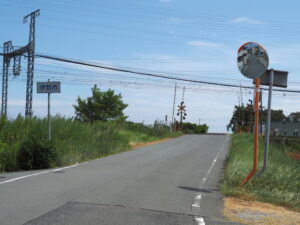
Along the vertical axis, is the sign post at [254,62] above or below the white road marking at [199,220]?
above

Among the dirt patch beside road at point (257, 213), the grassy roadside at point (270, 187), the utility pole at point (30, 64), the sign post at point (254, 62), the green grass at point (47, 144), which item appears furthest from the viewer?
the utility pole at point (30, 64)

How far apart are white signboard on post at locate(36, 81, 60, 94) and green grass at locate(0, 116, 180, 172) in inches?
72.2

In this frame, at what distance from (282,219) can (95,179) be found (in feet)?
18.6

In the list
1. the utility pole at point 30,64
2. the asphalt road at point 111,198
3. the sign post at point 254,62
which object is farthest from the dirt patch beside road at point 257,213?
the utility pole at point 30,64

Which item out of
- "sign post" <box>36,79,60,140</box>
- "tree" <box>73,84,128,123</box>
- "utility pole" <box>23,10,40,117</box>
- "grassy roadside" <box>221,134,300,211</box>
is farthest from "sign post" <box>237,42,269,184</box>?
"tree" <box>73,84,128,123</box>

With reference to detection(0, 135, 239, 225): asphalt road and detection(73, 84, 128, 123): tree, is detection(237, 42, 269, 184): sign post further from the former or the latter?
detection(73, 84, 128, 123): tree

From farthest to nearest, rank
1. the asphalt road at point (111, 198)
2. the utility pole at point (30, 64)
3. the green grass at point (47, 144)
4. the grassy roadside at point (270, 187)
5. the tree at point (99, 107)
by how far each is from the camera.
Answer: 1. the tree at point (99, 107)
2. the utility pole at point (30, 64)
3. the green grass at point (47, 144)
4. the grassy roadside at point (270, 187)
5. the asphalt road at point (111, 198)

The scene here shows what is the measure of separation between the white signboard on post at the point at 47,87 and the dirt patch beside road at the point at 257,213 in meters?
9.10

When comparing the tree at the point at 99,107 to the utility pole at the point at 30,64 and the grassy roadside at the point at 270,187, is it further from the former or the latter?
the grassy roadside at the point at 270,187

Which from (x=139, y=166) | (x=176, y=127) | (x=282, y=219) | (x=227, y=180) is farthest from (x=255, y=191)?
(x=176, y=127)

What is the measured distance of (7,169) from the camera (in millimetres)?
14258

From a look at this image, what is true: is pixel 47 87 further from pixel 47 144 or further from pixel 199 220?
pixel 199 220

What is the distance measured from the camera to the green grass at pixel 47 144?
47.6 feet

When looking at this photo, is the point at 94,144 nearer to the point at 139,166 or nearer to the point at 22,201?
the point at 139,166
